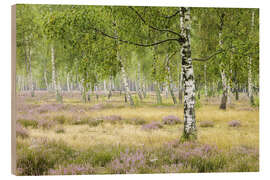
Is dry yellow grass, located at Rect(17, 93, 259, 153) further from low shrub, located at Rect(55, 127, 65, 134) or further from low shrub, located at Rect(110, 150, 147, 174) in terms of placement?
low shrub, located at Rect(110, 150, 147, 174)

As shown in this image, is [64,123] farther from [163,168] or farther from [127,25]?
[127,25]

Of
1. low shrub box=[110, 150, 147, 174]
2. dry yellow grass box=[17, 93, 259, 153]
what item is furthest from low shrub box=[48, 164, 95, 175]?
dry yellow grass box=[17, 93, 259, 153]

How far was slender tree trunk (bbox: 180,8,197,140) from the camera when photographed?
22.0ft

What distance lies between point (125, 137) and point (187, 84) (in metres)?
2.30

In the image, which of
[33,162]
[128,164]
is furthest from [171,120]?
[33,162]

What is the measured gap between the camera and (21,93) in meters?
6.56

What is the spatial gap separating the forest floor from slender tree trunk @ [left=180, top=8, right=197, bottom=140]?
0.23 m

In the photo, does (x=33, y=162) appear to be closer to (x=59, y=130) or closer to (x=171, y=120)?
(x=59, y=130)

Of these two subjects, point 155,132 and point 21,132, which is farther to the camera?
point 155,132

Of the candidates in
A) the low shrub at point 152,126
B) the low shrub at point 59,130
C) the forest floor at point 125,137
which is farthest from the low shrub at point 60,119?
the low shrub at point 152,126

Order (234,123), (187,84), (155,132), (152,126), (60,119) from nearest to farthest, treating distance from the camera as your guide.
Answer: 1. (187,84)
2. (60,119)
3. (155,132)
4. (152,126)
5. (234,123)

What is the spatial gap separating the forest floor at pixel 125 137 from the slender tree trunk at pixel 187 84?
0.23 meters

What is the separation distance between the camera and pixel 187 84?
6699 mm
